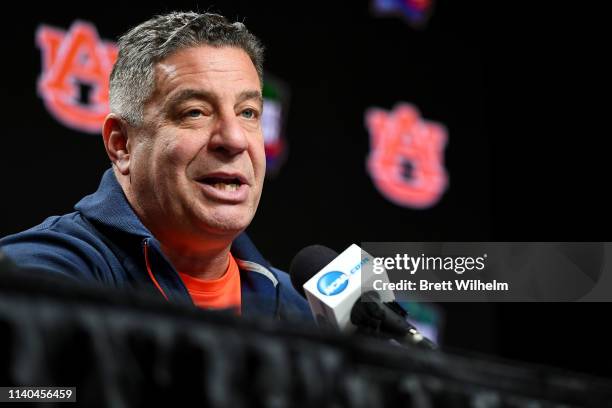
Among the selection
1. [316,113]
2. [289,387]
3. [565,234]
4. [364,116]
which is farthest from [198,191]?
[565,234]

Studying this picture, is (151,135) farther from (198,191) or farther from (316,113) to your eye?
(316,113)

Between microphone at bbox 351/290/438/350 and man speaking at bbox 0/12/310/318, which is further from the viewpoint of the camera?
man speaking at bbox 0/12/310/318

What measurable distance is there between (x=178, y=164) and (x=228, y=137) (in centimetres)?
11

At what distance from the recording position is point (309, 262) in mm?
1433

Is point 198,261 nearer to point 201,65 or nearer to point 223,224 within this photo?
point 223,224

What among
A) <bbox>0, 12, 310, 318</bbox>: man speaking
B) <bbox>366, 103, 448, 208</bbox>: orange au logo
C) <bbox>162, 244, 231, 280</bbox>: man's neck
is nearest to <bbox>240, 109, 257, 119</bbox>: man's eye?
<bbox>0, 12, 310, 318</bbox>: man speaking

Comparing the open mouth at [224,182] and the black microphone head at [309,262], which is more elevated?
the open mouth at [224,182]

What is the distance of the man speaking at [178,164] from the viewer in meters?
1.55

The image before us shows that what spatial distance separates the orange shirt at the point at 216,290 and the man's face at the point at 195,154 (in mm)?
87

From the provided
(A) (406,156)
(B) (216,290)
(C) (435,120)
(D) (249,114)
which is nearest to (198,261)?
(B) (216,290)

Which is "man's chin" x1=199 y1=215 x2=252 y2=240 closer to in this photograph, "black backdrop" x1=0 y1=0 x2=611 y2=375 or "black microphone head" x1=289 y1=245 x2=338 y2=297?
"black microphone head" x1=289 y1=245 x2=338 y2=297

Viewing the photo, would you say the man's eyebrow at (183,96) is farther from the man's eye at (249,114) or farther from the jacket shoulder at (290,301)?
the jacket shoulder at (290,301)

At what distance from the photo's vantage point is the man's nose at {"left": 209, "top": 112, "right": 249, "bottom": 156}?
1.59 meters

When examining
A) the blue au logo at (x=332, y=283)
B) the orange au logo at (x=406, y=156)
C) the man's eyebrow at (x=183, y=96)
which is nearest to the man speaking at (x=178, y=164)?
the man's eyebrow at (x=183, y=96)
